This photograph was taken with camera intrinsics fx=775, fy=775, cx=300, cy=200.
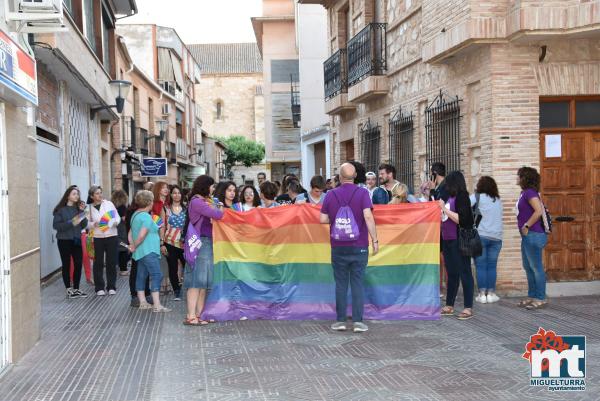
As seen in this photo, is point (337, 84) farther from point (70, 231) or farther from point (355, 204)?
point (355, 204)

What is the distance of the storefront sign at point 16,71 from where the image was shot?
268 inches

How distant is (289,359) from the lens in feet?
24.4

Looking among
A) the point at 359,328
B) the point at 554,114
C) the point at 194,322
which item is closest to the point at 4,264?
the point at 194,322

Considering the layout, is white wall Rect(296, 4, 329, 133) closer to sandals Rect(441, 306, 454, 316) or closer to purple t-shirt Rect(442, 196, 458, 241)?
purple t-shirt Rect(442, 196, 458, 241)

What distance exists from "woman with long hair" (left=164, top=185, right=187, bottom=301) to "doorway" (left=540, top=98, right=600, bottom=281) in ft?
18.1

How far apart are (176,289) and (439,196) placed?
14.2 ft

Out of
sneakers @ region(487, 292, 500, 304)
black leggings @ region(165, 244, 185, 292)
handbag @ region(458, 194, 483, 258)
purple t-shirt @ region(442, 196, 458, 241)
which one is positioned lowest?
sneakers @ region(487, 292, 500, 304)

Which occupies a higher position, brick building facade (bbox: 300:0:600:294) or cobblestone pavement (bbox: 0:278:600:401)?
brick building facade (bbox: 300:0:600:294)

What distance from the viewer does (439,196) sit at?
1036cm

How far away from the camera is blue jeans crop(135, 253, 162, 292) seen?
10547 millimetres

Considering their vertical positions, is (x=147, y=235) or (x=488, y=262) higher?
(x=147, y=235)

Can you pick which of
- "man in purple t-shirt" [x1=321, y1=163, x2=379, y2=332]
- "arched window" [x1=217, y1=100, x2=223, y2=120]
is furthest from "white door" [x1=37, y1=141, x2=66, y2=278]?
"arched window" [x1=217, y1=100, x2=223, y2=120]

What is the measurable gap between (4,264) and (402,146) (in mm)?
10443

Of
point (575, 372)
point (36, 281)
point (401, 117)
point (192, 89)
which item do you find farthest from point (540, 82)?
point (192, 89)
